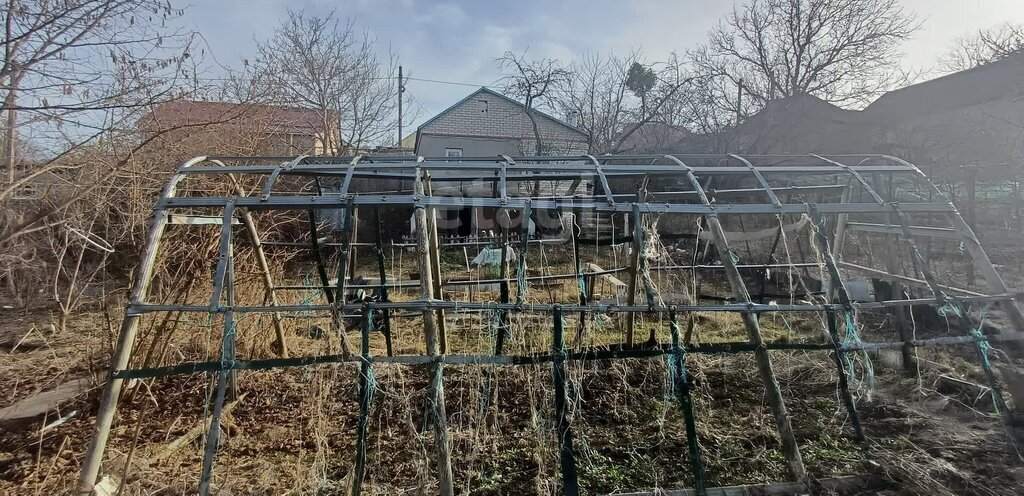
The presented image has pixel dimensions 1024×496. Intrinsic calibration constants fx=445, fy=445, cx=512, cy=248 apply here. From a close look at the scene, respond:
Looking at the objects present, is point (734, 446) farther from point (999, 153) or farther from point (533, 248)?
point (999, 153)

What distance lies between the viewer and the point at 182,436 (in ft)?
12.5

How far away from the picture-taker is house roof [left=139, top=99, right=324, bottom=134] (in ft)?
16.5

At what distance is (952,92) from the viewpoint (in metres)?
18.0

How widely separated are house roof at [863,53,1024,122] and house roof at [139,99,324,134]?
20.2 metres

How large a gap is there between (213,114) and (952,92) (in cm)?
2536

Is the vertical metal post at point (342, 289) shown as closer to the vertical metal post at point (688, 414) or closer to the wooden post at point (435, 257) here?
the wooden post at point (435, 257)

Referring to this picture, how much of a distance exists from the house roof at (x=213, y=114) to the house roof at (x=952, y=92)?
20206mm

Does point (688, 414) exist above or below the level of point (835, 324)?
below

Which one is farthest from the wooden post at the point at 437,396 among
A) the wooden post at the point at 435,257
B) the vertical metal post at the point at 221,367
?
the wooden post at the point at 435,257

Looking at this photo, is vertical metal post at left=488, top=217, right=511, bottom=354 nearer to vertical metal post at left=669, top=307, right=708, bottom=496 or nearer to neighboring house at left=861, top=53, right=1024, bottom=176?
vertical metal post at left=669, top=307, right=708, bottom=496

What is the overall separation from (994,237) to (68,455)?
19.1 metres

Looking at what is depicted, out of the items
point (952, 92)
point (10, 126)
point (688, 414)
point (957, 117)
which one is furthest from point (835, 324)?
point (952, 92)

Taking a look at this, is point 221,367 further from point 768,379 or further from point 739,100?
point 739,100

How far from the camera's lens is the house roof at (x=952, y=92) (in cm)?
1661
